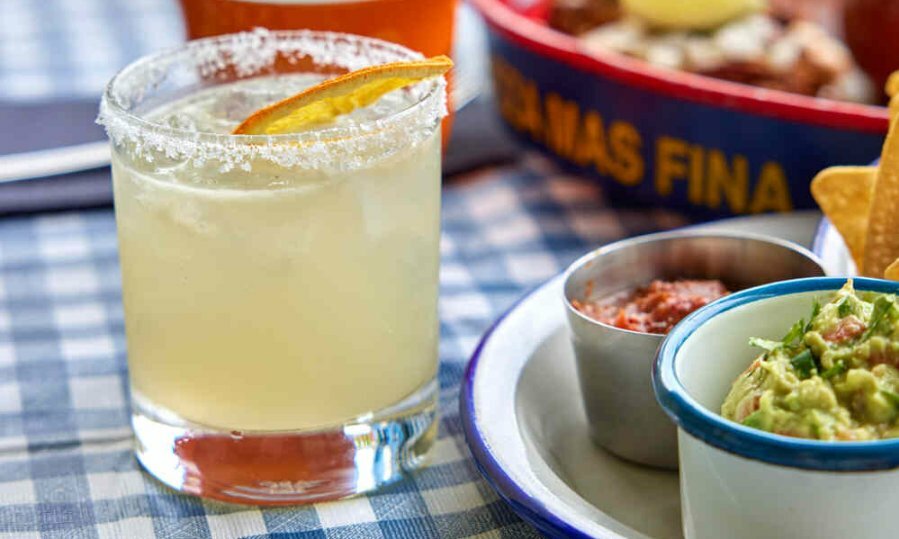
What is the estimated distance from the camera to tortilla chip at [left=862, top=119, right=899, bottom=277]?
103 cm

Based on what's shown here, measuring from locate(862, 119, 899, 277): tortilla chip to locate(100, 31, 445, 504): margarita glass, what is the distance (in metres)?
0.37

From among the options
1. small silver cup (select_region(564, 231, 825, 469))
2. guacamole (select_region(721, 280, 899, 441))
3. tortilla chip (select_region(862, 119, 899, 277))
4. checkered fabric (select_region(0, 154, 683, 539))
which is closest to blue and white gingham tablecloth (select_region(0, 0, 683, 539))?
checkered fabric (select_region(0, 154, 683, 539))

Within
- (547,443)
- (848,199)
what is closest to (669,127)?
(848,199)

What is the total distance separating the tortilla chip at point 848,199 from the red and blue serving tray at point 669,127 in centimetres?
21

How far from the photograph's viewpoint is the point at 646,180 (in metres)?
1.53

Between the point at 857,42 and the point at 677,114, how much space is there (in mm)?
437

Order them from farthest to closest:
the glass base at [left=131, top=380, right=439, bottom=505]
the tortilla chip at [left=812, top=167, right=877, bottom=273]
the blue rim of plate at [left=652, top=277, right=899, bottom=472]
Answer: the tortilla chip at [left=812, top=167, right=877, bottom=273]
the glass base at [left=131, top=380, right=439, bottom=505]
the blue rim of plate at [left=652, top=277, right=899, bottom=472]

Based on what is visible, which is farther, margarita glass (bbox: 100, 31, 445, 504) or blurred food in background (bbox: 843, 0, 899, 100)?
blurred food in background (bbox: 843, 0, 899, 100)

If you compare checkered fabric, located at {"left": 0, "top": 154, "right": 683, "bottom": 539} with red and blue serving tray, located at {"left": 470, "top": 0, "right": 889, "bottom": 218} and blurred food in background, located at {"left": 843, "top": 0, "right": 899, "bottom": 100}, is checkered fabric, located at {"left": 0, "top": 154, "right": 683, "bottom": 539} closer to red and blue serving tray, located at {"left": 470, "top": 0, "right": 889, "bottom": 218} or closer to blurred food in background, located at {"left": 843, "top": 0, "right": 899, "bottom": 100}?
red and blue serving tray, located at {"left": 470, "top": 0, "right": 889, "bottom": 218}

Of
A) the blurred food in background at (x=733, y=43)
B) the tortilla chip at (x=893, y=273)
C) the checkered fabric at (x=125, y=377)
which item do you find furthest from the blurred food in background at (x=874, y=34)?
the tortilla chip at (x=893, y=273)

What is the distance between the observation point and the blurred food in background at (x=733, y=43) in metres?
1.56

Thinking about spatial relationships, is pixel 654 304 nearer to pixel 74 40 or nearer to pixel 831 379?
pixel 831 379

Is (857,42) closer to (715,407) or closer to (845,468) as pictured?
(715,407)

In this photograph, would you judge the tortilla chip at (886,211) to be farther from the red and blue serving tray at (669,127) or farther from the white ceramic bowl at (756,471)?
the red and blue serving tray at (669,127)
